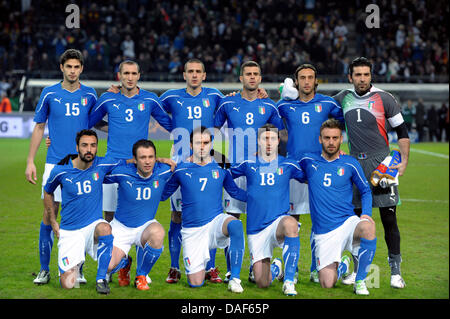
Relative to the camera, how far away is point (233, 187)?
5.59 metres

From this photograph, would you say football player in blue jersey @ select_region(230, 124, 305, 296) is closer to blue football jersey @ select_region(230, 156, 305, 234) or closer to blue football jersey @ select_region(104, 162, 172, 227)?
blue football jersey @ select_region(230, 156, 305, 234)

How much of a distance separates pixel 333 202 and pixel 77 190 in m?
2.34

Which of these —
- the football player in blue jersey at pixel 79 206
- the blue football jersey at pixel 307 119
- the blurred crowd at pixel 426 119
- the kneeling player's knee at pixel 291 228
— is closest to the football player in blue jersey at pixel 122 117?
the football player in blue jersey at pixel 79 206

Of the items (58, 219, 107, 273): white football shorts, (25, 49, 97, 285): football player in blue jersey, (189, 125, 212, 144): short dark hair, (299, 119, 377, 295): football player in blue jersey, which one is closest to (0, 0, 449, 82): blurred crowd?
(25, 49, 97, 285): football player in blue jersey

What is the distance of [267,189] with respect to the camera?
5.47 meters

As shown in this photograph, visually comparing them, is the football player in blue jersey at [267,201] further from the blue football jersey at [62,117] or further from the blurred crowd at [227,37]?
the blurred crowd at [227,37]

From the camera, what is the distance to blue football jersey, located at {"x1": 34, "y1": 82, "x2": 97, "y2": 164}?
583cm

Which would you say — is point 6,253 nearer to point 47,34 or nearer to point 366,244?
point 366,244

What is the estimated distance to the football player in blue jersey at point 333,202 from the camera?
5.35 metres

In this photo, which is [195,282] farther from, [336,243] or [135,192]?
[336,243]

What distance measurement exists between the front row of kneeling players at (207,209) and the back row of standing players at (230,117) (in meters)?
0.30

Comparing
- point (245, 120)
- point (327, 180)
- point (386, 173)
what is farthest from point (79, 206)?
point (386, 173)

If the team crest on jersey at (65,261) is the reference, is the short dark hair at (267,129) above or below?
above

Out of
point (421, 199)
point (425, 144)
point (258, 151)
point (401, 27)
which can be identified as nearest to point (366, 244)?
point (258, 151)
